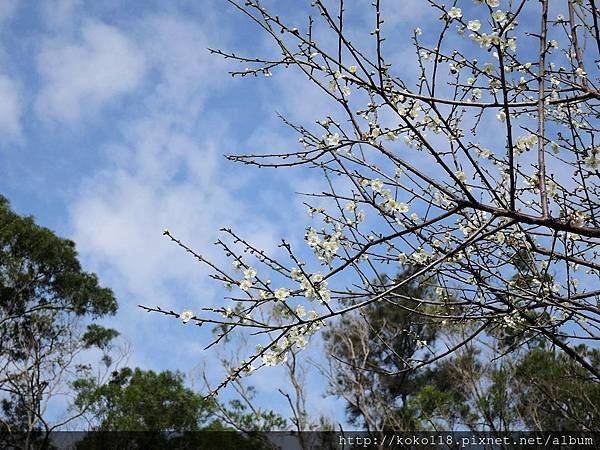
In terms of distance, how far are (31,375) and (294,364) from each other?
460 cm

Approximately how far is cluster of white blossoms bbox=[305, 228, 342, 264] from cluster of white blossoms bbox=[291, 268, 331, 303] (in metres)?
0.30

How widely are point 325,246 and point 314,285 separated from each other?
0.34 metres

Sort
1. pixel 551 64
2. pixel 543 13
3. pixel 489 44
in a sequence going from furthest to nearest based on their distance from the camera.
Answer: pixel 551 64 < pixel 543 13 < pixel 489 44

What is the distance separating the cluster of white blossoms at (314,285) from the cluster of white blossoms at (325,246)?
30 cm

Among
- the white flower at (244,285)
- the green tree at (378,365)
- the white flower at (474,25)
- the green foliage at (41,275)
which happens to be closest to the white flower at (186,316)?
the white flower at (244,285)

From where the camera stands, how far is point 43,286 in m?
11.3

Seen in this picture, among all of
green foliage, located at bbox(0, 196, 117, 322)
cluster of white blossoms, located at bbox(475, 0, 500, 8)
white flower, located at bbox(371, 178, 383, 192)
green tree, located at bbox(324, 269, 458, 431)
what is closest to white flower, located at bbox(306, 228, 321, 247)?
white flower, located at bbox(371, 178, 383, 192)

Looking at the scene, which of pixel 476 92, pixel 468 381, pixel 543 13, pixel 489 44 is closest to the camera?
pixel 489 44

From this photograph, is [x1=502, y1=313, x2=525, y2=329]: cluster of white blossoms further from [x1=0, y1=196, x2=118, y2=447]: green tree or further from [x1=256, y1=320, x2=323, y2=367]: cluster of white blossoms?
[x1=0, y1=196, x2=118, y2=447]: green tree

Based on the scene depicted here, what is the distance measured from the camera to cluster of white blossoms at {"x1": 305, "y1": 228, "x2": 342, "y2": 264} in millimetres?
2029

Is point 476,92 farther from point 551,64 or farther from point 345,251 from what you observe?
point 345,251

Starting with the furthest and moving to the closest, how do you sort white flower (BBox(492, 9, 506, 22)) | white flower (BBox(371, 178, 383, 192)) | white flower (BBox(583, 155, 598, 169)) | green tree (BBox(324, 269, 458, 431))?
green tree (BBox(324, 269, 458, 431)) → white flower (BBox(583, 155, 598, 169)) → white flower (BBox(371, 178, 383, 192)) → white flower (BBox(492, 9, 506, 22))

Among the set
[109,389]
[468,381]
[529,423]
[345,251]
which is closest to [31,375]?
[109,389]

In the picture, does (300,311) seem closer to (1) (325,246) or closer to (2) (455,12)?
(1) (325,246)
